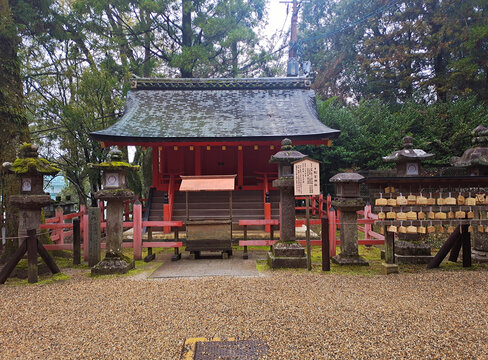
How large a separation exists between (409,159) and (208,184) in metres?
5.14

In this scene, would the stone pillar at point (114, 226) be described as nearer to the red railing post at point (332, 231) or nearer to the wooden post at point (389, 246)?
the red railing post at point (332, 231)

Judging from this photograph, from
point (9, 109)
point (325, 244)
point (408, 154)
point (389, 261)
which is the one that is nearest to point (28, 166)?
point (9, 109)

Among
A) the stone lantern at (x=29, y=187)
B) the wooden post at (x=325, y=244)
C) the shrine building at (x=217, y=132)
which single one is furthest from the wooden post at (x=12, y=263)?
the wooden post at (x=325, y=244)

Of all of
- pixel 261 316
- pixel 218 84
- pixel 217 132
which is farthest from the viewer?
pixel 218 84

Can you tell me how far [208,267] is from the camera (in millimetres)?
6383

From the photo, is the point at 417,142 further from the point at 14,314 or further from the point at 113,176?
the point at 14,314

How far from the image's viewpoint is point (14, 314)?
13.0 ft

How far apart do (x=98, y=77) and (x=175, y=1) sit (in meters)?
10.2

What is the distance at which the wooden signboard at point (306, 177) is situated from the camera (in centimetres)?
590

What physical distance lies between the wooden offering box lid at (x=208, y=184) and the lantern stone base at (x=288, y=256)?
Result: 1.97 m

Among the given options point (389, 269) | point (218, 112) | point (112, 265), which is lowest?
point (389, 269)

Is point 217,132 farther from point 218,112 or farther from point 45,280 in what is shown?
point 45,280

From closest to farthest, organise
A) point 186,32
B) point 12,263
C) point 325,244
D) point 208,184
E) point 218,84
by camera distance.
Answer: point 12,263 → point 325,244 → point 208,184 → point 218,84 → point 186,32

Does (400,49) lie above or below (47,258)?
above
